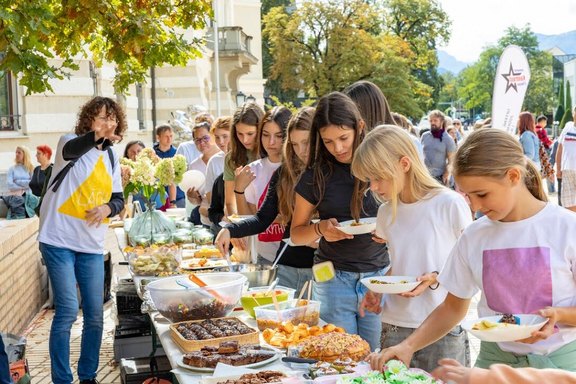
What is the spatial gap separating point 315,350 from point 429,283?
1.72ft

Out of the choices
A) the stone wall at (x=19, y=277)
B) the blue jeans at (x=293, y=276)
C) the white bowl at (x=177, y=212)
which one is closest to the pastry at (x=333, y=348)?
the blue jeans at (x=293, y=276)

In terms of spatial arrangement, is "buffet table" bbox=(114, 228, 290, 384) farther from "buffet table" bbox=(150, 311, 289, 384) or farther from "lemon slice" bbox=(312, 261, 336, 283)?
"lemon slice" bbox=(312, 261, 336, 283)

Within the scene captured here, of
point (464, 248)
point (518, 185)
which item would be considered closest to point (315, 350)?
point (464, 248)

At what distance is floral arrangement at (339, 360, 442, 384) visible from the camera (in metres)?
2.54

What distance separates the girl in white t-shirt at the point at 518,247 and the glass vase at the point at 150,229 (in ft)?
11.7

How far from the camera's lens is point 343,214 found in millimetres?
4023

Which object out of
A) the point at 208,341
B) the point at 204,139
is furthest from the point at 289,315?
the point at 204,139

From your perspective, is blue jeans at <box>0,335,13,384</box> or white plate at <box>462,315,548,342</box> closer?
white plate at <box>462,315,548,342</box>

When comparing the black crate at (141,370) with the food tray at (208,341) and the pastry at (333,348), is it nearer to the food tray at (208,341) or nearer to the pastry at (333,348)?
the food tray at (208,341)

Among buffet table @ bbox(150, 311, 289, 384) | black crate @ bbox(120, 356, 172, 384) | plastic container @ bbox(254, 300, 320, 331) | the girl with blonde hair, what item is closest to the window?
the girl with blonde hair

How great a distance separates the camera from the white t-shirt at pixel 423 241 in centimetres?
330

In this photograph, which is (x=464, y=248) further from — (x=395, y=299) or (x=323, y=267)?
(x=323, y=267)

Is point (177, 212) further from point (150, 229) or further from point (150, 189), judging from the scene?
point (150, 229)

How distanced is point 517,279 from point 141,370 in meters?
2.68
